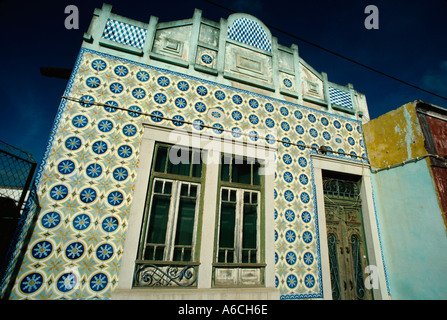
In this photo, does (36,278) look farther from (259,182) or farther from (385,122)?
(385,122)

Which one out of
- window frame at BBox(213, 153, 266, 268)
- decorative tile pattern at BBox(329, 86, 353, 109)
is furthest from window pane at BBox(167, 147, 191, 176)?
decorative tile pattern at BBox(329, 86, 353, 109)

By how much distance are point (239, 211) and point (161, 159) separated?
5.33 ft

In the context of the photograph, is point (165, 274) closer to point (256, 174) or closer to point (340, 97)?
point (256, 174)

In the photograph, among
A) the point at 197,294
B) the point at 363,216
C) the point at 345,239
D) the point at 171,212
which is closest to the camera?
the point at 197,294

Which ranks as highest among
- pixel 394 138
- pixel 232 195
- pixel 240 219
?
pixel 394 138

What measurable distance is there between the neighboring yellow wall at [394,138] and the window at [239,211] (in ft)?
9.72

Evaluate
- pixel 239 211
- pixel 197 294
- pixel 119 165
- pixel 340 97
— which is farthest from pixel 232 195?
pixel 340 97

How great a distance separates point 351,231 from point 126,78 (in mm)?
5336

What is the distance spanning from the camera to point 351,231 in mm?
4723

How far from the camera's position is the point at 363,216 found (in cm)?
486

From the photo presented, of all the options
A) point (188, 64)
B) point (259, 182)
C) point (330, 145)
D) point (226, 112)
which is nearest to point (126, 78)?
point (188, 64)

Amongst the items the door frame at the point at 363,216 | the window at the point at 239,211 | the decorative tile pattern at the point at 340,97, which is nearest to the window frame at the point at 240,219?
the window at the point at 239,211

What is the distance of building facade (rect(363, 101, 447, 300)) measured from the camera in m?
3.92

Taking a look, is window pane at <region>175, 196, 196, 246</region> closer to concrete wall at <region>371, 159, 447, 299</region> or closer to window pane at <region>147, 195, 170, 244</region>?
window pane at <region>147, 195, 170, 244</region>
